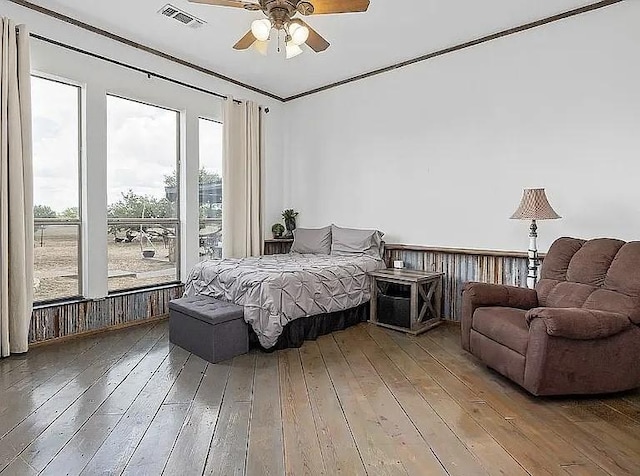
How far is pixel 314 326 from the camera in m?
4.19

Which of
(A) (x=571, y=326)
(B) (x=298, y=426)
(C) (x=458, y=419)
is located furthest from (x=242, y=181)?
(A) (x=571, y=326)

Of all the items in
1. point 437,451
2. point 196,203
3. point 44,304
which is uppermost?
point 196,203

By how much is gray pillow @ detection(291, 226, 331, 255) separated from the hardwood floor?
2026mm

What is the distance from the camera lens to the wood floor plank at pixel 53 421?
211cm

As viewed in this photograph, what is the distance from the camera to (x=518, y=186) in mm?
4250

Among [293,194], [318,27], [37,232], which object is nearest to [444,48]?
[318,27]

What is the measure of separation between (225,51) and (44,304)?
310 centimetres

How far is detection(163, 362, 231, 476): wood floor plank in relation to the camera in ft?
6.62

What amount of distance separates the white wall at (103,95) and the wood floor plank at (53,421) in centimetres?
134

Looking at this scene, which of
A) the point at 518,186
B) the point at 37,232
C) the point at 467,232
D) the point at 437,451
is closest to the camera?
the point at 437,451

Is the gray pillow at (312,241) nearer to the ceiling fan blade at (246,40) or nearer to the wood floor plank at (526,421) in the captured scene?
the wood floor plank at (526,421)

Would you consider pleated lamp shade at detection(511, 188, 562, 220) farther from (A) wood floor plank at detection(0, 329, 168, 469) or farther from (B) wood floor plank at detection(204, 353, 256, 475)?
(A) wood floor plank at detection(0, 329, 168, 469)

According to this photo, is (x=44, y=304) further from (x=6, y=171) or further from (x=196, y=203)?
(x=196, y=203)

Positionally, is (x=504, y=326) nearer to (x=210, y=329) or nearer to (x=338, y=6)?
(x=210, y=329)
